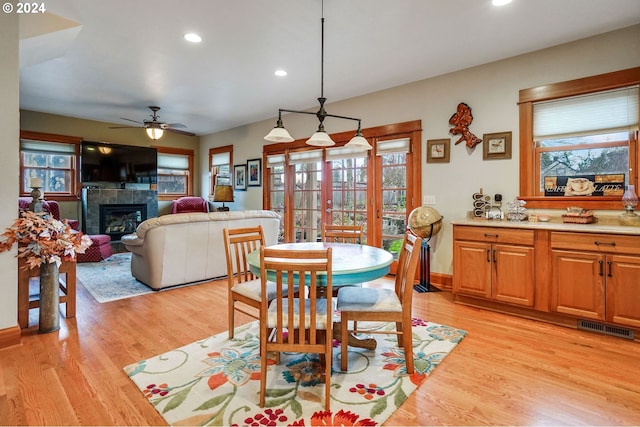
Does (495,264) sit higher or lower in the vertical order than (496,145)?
lower

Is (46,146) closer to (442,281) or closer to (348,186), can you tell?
(348,186)

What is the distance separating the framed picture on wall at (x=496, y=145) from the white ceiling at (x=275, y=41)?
0.85 metres

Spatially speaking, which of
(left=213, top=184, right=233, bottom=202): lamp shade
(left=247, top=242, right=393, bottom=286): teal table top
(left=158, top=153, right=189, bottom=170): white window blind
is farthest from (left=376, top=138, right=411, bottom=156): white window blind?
(left=158, top=153, right=189, bottom=170): white window blind

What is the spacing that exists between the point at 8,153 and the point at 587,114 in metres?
5.08

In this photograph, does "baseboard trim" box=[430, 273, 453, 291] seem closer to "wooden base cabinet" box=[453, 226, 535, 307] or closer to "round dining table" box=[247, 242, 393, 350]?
"wooden base cabinet" box=[453, 226, 535, 307]

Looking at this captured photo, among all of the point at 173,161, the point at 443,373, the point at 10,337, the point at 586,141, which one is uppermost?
the point at 173,161

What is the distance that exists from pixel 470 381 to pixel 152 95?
17.7ft

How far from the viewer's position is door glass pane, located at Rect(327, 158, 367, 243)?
16.3ft

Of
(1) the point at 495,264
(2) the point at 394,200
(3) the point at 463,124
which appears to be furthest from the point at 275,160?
(1) the point at 495,264

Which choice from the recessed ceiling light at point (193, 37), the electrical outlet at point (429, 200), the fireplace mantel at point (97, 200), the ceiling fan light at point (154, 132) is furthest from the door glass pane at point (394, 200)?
the fireplace mantel at point (97, 200)

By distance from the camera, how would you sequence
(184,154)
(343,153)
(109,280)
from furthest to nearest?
(184,154) < (343,153) < (109,280)

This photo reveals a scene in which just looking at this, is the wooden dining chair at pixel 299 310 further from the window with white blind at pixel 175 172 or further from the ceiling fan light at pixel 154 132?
the window with white blind at pixel 175 172

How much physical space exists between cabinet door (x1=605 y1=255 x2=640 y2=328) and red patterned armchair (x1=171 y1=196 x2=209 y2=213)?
7.13 meters

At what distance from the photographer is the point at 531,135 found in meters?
3.47
